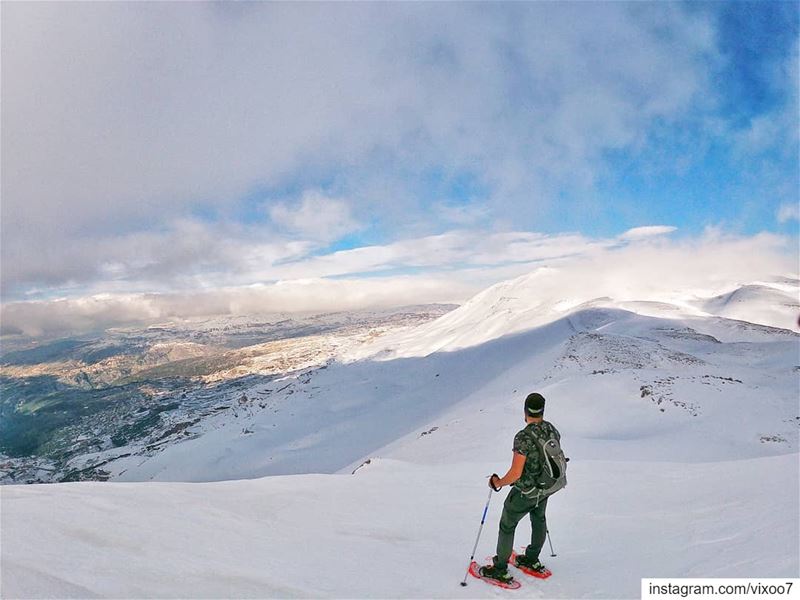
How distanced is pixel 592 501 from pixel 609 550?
3466 millimetres

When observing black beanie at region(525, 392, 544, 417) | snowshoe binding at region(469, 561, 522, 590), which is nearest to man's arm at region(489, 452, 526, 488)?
black beanie at region(525, 392, 544, 417)

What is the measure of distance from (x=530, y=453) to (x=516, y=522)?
41.7 inches

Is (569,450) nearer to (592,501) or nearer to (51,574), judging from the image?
(592,501)

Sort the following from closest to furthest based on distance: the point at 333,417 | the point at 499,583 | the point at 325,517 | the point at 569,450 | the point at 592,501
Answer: the point at 499,583
the point at 325,517
the point at 592,501
the point at 569,450
the point at 333,417

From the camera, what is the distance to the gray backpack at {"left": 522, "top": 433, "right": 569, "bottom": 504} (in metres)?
5.86

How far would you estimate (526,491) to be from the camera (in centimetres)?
593

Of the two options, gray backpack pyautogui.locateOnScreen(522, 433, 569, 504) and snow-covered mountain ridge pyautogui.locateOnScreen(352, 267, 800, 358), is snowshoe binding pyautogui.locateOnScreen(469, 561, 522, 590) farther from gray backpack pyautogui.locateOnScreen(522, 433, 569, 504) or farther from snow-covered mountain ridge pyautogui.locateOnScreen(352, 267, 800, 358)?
snow-covered mountain ridge pyautogui.locateOnScreen(352, 267, 800, 358)

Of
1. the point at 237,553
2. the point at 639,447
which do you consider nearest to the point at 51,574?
the point at 237,553

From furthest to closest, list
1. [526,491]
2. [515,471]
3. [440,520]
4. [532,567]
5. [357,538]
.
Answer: [440,520], [357,538], [532,567], [526,491], [515,471]

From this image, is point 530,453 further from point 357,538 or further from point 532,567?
point 357,538

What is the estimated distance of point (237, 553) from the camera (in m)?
6.02

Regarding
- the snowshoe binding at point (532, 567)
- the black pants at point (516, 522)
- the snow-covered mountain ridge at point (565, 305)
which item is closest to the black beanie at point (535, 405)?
the black pants at point (516, 522)

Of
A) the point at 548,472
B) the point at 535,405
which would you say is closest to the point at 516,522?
the point at 548,472

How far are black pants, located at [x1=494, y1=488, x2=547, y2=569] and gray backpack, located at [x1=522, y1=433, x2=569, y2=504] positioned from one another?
12cm
